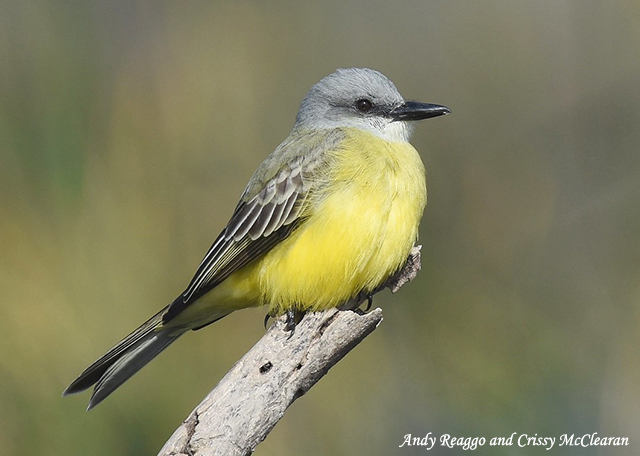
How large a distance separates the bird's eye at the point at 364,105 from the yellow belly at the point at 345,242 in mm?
411

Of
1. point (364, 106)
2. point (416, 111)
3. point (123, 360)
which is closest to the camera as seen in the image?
point (123, 360)

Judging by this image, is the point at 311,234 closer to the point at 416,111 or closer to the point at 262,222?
the point at 262,222

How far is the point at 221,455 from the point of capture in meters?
2.98

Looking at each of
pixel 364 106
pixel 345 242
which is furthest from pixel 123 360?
pixel 364 106

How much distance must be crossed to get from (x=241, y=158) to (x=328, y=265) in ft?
6.04

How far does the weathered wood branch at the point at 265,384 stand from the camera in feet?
9.86

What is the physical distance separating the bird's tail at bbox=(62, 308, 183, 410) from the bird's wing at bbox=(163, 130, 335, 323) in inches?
5.5

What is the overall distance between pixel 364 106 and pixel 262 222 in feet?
2.72

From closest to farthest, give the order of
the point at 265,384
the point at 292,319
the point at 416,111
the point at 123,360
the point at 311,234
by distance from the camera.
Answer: the point at 265,384 → the point at 292,319 → the point at 311,234 → the point at 123,360 → the point at 416,111

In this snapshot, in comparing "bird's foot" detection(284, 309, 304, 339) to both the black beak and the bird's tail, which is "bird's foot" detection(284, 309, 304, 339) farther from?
the black beak

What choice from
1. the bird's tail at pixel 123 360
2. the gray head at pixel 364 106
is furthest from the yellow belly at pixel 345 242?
the gray head at pixel 364 106

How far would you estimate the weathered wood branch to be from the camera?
9.86 feet

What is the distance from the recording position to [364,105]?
4.28 meters

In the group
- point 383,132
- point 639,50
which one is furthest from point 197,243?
point 639,50
